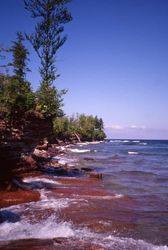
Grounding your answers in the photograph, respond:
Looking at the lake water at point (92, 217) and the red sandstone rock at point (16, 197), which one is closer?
the lake water at point (92, 217)

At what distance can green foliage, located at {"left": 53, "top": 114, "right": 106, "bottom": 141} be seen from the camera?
309 ft

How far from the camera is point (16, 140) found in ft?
54.9

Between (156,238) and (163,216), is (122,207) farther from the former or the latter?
(156,238)

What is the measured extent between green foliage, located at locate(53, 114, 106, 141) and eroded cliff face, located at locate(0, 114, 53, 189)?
229 feet

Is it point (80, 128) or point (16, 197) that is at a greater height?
point (80, 128)

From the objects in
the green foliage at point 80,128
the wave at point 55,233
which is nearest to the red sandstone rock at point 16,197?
the wave at point 55,233

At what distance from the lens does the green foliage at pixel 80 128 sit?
94075 millimetres

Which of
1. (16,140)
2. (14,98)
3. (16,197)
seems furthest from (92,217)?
(14,98)

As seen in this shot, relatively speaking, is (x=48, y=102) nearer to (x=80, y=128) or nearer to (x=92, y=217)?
(x=92, y=217)

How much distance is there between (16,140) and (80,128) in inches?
4153

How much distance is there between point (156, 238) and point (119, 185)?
10.7m

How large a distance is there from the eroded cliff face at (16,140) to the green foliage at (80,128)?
69886 millimetres

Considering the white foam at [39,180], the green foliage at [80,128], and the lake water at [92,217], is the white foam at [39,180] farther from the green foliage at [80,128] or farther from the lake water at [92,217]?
the green foliage at [80,128]

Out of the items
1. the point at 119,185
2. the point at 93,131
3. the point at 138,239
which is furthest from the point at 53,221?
the point at 93,131
